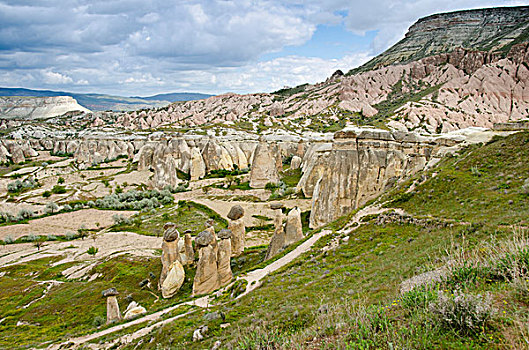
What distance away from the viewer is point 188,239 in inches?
636

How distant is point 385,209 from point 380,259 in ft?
13.8

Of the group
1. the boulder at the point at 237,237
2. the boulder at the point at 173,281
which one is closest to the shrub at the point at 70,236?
the boulder at the point at 237,237

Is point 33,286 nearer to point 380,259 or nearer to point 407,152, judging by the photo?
point 380,259

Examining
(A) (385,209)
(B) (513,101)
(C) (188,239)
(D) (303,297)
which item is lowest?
(C) (188,239)

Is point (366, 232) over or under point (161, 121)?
under

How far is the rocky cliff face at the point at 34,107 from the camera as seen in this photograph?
16079 cm

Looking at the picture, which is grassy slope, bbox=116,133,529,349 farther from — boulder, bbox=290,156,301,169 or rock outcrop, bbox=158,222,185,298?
boulder, bbox=290,156,301,169

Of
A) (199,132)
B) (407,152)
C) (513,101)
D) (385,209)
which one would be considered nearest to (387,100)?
(513,101)

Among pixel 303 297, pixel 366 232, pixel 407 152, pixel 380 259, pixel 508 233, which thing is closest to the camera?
pixel 508 233

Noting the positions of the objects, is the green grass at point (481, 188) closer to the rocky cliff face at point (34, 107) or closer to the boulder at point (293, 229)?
the boulder at point (293, 229)

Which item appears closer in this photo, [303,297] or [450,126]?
[303,297]

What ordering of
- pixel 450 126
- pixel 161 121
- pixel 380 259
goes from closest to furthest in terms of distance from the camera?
pixel 380 259 < pixel 450 126 < pixel 161 121

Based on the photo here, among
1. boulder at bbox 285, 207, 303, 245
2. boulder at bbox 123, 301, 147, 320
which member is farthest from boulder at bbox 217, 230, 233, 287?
boulder at bbox 285, 207, 303, 245

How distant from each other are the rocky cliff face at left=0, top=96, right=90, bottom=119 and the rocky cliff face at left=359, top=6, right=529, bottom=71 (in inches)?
6656
